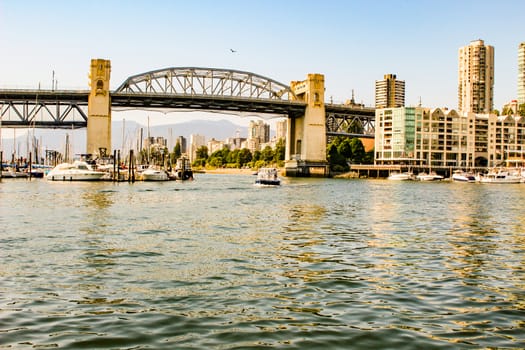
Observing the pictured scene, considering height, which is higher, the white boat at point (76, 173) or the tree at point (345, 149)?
the tree at point (345, 149)

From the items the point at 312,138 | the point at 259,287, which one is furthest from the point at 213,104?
the point at 259,287

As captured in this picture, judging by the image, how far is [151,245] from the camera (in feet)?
60.2

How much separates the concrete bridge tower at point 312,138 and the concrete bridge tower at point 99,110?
41582 millimetres

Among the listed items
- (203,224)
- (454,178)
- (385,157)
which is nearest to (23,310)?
(203,224)

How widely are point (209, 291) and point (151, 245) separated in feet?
22.9

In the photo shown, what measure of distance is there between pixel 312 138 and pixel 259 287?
373 ft

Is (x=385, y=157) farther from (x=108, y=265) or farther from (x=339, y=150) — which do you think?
(x=108, y=265)

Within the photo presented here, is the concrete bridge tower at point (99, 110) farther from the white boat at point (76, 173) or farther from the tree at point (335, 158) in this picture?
the tree at point (335, 158)

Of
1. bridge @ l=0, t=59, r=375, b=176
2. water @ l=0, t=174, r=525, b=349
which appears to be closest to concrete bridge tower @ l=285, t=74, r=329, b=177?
bridge @ l=0, t=59, r=375, b=176

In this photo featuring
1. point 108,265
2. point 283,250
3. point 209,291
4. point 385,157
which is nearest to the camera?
point 209,291

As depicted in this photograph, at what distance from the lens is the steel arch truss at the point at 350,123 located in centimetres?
14200

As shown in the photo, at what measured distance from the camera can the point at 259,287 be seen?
12258 millimetres

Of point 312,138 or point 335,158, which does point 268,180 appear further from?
point 335,158

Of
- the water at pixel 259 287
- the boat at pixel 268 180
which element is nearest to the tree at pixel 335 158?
the boat at pixel 268 180
